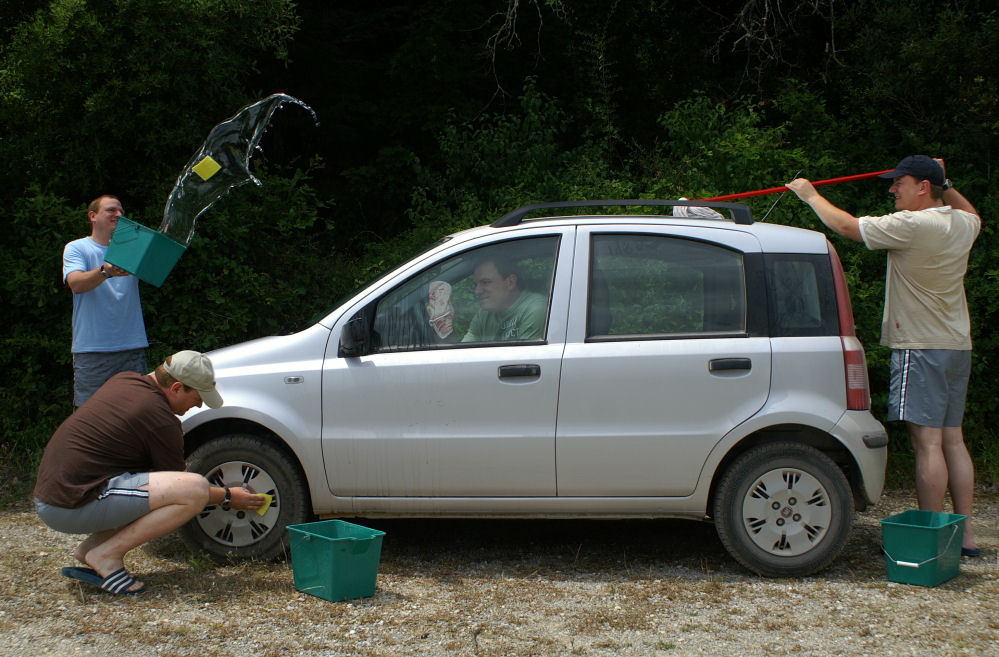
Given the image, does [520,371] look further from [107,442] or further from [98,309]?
[98,309]

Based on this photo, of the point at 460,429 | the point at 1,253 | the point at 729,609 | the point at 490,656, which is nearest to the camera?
the point at 490,656

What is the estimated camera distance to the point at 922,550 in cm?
498

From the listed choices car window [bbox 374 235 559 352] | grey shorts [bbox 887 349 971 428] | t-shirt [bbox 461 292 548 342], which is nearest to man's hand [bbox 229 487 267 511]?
car window [bbox 374 235 559 352]

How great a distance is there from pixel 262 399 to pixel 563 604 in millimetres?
1910

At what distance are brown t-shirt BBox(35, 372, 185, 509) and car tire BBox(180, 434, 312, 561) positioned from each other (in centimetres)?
37

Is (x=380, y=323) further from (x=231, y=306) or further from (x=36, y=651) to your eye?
(x=231, y=306)

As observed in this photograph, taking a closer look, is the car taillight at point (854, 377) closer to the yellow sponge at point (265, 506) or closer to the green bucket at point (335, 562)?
the green bucket at point (335, 562)

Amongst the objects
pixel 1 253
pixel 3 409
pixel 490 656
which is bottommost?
pixel 490 656

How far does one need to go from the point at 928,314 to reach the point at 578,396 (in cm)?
210

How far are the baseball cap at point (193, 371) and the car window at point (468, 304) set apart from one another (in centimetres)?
90

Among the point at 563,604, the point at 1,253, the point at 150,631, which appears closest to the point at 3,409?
the point at 1,253

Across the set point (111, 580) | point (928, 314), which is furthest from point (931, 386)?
point (111, 580)

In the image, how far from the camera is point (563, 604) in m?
4.79

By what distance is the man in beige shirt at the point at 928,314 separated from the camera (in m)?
5.46
